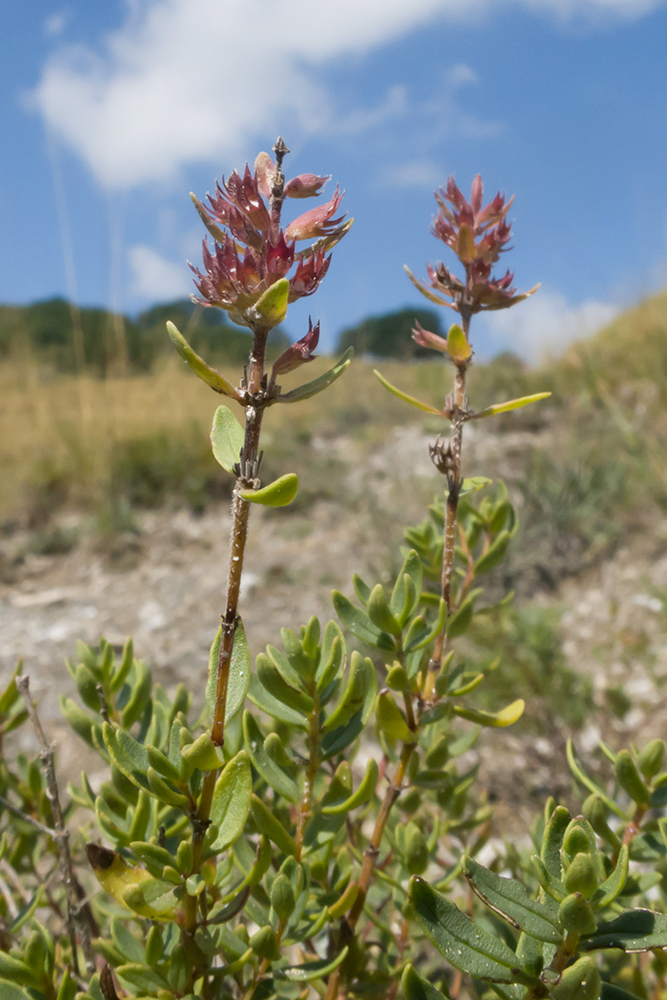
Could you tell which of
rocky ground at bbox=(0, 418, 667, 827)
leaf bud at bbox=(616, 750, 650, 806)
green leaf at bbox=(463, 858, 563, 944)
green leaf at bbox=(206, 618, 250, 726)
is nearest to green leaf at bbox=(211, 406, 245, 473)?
green leaf at bbox=(206, 618, 250, 726)

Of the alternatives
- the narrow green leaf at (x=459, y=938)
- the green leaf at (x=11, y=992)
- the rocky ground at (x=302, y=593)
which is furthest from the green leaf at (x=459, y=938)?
the rocky ground at (x=302, y=593)

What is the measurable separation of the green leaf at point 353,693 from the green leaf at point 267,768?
0.06m

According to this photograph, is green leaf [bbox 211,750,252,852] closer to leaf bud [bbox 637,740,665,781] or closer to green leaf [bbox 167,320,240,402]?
green leaf [bbox 167,320,240,402]

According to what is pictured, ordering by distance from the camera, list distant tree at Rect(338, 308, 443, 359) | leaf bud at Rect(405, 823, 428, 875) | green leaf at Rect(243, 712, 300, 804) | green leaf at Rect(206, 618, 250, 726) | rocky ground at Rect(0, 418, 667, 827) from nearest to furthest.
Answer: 1. green leaf at Rect(206, 618, 250, 726)
2. green leaf at Rect(243, 712, 300, 804)
3. leaf bud at Rect(405, 823, 428, 875)
4. rocky ground at Rect(0, 418, 667, 827)
5. distant tree at Rect(338, 308, 443, 359)

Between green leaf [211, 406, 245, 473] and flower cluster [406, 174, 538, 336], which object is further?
flower cluster [406, 174, 538, 336]

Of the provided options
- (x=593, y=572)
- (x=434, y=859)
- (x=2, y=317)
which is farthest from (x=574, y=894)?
(x=2, y=317)

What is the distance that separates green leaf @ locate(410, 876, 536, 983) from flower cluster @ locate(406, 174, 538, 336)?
0.54m

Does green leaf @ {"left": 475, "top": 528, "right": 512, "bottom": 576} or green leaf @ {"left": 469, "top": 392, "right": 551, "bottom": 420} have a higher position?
green leaf @ {"left": 469, "top": 392, "right": 551, "bottom": 420}

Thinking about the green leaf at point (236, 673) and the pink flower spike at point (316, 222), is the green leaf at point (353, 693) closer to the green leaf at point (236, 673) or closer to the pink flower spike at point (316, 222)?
the green leaf at point (236, 673)

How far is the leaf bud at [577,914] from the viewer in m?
0.43

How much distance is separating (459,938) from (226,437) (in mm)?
388

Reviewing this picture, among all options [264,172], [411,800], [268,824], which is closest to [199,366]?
[264,172]

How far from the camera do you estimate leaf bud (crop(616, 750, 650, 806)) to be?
2.14 feet

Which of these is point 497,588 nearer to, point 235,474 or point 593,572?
point 593,572
